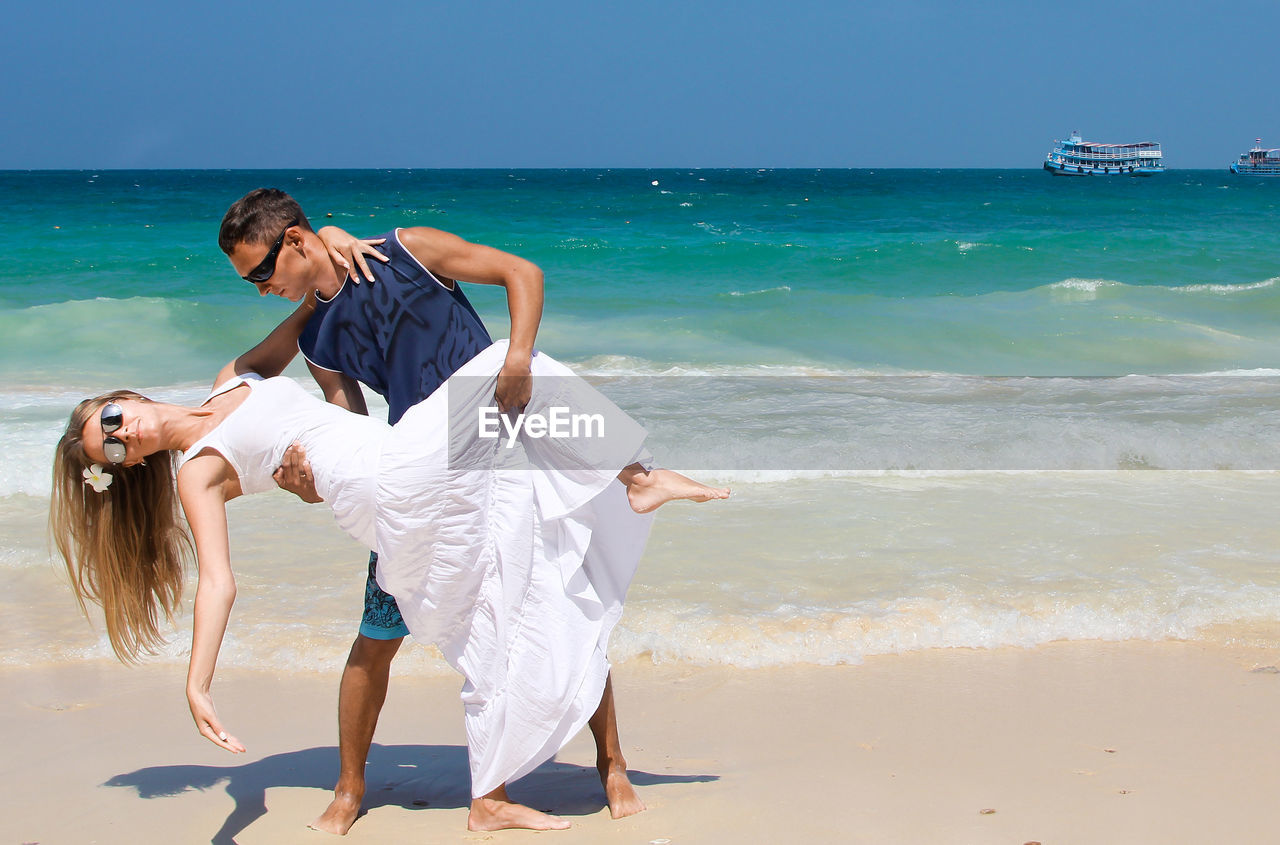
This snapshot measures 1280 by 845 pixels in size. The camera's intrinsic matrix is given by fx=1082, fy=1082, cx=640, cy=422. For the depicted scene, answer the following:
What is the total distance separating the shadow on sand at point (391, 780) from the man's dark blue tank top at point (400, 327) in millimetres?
1119

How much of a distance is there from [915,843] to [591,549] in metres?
1.05

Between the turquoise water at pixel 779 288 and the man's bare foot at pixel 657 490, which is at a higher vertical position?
the man's bare foot at pixel 657 490

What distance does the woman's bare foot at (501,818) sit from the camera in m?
2.70

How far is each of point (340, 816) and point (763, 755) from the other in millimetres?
1196

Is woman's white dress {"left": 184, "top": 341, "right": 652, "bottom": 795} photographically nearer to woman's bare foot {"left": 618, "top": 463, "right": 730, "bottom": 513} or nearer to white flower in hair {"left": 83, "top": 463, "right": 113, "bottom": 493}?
woman's bare foot {"left": 618, "top": 463, "right": 730, "bottom": 513}

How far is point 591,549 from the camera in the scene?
274 cm

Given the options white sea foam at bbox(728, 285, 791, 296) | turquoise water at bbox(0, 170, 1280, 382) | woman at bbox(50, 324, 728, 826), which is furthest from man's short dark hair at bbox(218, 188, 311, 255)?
white sea foam at bbox(728, 285, 791, 296)

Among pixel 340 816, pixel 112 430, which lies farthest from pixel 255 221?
pixel 340 816

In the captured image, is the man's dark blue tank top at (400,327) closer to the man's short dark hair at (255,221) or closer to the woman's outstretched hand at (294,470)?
the man's short dark hair at (255,221)

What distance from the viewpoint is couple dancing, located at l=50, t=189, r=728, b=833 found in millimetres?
2496

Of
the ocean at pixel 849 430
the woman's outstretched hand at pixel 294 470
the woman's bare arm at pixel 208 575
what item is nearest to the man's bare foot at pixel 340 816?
the woman's bare arm at pixel 208 575

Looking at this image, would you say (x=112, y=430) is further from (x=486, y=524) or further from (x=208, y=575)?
(x=486, y=524)

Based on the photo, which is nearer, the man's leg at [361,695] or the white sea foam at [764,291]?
the man's leg at [361,695]

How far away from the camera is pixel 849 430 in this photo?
7.85 meters
